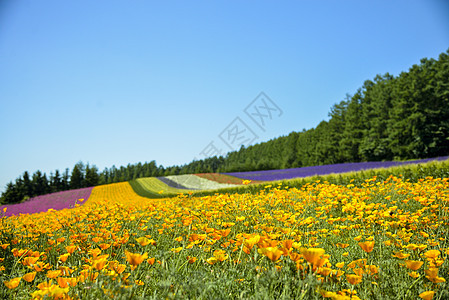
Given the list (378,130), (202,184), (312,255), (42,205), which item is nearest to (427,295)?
(312,255)

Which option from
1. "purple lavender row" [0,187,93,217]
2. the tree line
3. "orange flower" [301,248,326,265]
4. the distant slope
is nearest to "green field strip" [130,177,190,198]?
the distant slope

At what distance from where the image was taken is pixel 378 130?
119ft

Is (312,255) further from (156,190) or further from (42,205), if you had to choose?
(42,205)

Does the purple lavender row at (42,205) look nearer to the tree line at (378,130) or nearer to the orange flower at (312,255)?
the tree line at (378,130)

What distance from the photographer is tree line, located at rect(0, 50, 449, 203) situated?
29.7 meters

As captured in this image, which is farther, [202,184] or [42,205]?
[202,184]

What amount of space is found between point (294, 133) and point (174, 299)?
69.7 meters

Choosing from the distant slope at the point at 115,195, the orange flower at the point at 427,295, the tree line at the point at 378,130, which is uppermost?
the tree line at the point at 378,130

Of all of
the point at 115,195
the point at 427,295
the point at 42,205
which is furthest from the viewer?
the point at 115,195

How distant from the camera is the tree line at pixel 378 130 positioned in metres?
29.7

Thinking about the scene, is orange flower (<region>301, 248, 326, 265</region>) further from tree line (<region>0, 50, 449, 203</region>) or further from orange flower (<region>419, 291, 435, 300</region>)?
tree line (<region>0, 50, 449, 203</region>)

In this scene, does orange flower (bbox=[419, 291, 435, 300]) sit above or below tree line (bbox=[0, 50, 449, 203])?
below

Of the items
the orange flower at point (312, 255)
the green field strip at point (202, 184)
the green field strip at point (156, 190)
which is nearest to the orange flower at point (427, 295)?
the orange flower at point (312, 255)

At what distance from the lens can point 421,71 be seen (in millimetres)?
32969
